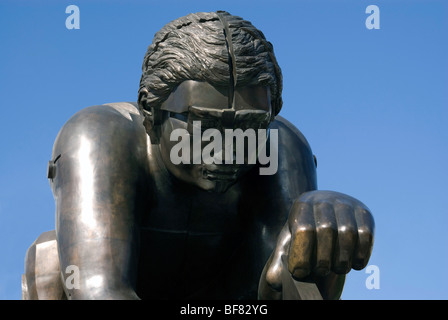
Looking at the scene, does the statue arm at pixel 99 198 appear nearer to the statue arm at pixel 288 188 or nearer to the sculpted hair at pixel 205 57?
the sculpted hair at pixel 205 57

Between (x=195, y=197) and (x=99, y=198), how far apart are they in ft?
2.51

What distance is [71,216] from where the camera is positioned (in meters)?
5.97

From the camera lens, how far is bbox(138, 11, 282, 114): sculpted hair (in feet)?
19.0

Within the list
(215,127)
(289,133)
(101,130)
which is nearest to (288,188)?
(289,133)

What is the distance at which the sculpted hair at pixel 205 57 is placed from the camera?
19.0 feet

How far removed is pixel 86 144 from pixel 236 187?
3.66ft

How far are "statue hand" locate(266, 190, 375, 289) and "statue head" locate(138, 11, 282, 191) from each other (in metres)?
0.59

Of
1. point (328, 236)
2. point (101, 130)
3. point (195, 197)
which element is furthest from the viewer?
point (195, 197)

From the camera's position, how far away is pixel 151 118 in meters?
6.16

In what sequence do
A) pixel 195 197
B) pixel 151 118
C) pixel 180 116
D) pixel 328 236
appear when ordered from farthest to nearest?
pixel 195 197 → pixel 151 118 → pixel 180 116 → pixel 328 236

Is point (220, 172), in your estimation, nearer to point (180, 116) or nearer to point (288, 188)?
point (180, 116)
